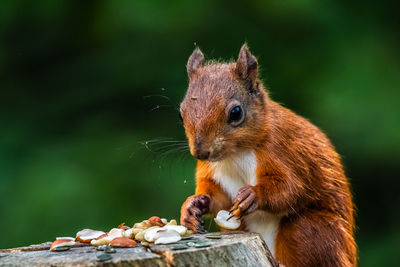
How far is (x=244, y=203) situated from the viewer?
8.66 feet

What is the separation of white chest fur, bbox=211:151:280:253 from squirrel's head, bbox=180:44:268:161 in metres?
0.07

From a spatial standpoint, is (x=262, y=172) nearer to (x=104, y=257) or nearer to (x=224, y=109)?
(x=224, y=109)

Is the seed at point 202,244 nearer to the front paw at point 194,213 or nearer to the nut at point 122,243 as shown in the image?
the nut at point 122,243

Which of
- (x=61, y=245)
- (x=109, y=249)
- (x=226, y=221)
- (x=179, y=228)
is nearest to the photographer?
(x=109, y=249)

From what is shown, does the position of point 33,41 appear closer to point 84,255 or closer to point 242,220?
point 242,220

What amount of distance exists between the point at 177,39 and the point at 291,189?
2.17 m

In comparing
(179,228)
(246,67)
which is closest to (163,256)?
(179,228)

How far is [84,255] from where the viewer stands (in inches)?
81.7

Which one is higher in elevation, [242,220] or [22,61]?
[22,61]

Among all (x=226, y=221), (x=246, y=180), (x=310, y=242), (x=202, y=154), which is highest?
(x=202, y=154)

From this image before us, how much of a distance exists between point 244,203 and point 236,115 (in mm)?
412

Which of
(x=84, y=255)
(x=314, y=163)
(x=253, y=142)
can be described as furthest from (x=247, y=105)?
(x=84, y=255)

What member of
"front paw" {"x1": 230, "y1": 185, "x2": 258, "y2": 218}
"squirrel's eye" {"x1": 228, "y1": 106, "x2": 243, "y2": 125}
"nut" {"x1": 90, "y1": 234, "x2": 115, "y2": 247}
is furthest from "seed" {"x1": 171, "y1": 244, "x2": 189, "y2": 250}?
"squirrel's eye" {"x1": 228, "y1": 106, "x2": 243, "y2": 125}

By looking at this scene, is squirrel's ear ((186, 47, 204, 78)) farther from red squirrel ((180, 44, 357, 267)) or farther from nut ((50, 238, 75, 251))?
nut ((50, 238, 75, 251))
